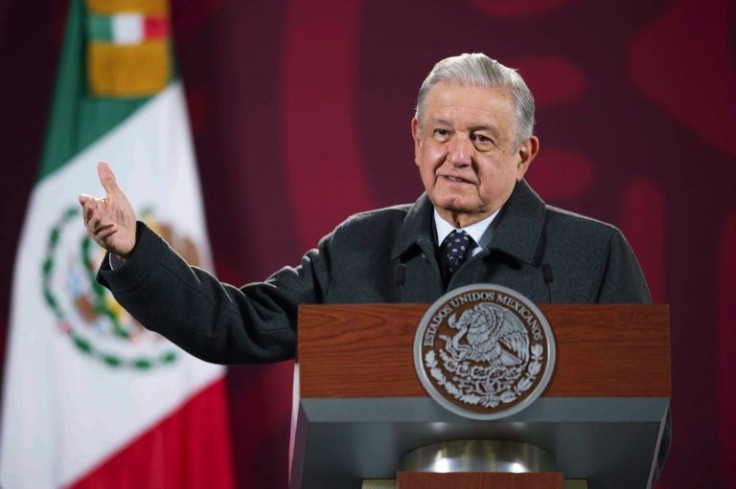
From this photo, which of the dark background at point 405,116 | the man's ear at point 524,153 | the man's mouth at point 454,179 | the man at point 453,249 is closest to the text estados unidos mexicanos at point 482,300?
the man at point 453,249

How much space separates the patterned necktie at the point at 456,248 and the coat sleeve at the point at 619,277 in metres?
0.24

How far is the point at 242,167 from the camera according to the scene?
3.94 metres

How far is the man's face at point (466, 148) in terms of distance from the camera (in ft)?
7.84

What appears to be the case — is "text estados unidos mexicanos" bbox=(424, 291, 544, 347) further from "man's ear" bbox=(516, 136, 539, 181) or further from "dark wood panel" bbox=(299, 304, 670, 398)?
"man's ear" bbox=(516, 136, 539, 181)

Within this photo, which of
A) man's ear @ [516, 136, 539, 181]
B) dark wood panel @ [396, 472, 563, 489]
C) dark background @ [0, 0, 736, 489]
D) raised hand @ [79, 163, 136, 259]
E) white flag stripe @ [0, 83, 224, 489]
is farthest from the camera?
dark background @ [0, 0, 736, 489]

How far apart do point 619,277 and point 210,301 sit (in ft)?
2.40

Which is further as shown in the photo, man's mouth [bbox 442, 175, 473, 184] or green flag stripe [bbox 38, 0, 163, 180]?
green flag stripe [bbox 38, 0, 163, 180]

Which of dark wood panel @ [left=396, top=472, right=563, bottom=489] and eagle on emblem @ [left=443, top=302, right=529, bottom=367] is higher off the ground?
eagle on emblem @ [left=443, top=302, right=529, bottom=367]

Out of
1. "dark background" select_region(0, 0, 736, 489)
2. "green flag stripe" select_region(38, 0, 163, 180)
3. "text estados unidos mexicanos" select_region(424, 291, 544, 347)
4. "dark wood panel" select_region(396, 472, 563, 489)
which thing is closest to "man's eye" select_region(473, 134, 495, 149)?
"text estados unidos mexicanos" select_region(424, 291, 544, 347)

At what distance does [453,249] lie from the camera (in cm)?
244

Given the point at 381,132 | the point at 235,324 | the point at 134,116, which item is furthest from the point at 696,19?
the point at 235,324

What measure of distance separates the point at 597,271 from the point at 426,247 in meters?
0.31

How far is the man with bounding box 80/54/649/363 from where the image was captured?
235cm

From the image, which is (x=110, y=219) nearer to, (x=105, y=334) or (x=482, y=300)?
(x=482, y=300)
